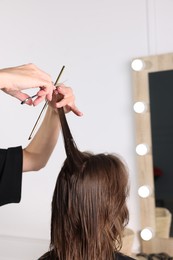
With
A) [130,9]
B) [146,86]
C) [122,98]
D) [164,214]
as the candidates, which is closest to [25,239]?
[164,214]

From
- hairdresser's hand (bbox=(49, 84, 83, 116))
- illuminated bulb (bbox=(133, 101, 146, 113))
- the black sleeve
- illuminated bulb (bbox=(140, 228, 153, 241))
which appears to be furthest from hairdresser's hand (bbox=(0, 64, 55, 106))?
illuminated bulb (bbox=(140, 228, 153, 241))

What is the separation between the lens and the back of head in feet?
2.44

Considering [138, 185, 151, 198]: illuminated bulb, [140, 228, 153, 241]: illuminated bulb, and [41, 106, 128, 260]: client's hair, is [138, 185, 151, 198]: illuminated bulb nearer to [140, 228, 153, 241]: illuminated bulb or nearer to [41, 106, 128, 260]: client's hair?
[140, 228, 153, 241]: illuminated bulb

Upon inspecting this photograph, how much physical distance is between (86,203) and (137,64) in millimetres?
821

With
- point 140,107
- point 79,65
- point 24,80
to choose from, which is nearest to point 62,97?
point 24,80

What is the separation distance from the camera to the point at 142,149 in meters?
1.43

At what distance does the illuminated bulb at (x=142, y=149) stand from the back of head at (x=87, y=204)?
66cm

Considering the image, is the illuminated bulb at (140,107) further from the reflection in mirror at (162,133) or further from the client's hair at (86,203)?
the client's hair at (86,203)

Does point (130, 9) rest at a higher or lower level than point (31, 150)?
higher

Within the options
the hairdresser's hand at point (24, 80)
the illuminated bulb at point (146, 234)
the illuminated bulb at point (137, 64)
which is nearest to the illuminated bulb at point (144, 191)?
the illuminated bulb at point (146, 234)

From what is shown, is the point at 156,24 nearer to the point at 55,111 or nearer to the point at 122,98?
the point at 122,98

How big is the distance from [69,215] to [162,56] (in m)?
0.86

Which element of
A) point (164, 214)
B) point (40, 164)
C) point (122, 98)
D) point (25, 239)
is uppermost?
point (122, 98)

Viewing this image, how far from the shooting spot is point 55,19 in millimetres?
1630
